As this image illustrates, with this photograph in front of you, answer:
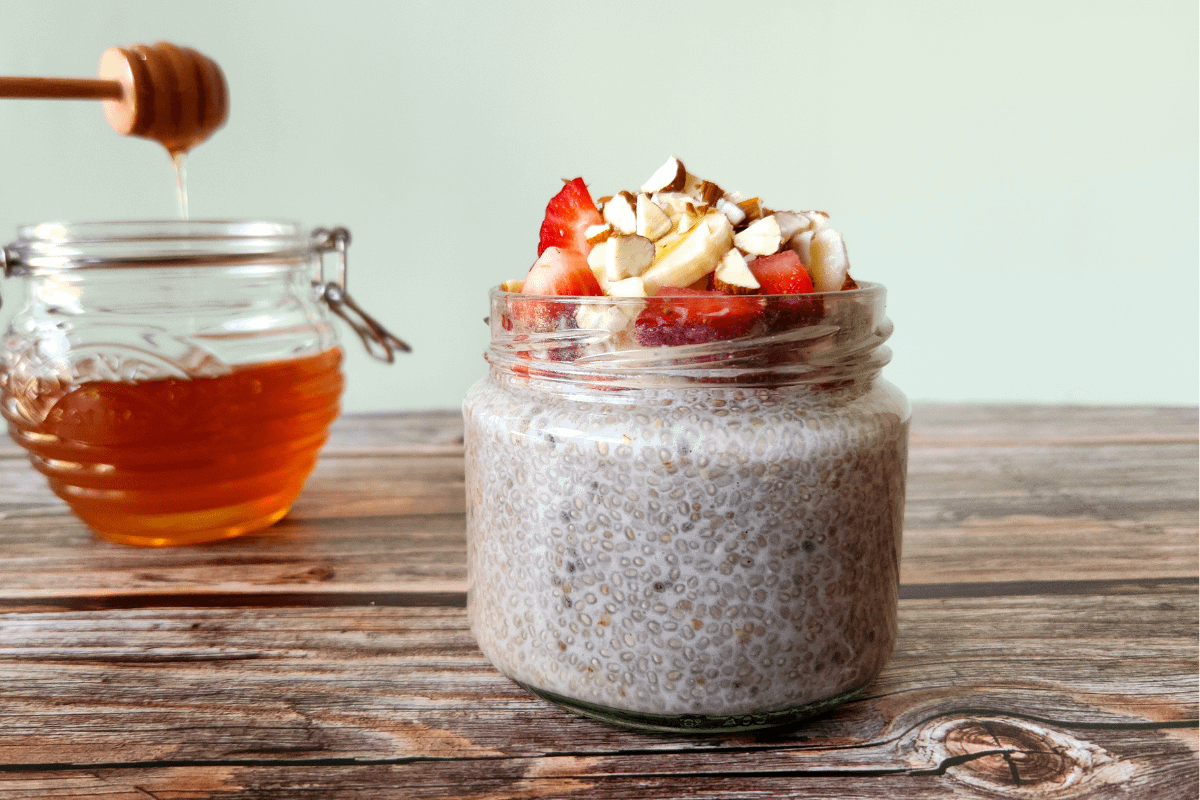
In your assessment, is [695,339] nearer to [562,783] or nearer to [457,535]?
[562,783]

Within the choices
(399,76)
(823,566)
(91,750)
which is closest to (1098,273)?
(399,76)

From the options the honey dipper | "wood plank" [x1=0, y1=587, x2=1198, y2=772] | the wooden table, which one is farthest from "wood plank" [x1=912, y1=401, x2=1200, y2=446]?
the honey dipper

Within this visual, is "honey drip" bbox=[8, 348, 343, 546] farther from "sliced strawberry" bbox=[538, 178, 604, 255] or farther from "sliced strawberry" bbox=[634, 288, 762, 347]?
"sliced strawberry" bbox=[634, 288, 762, 347]

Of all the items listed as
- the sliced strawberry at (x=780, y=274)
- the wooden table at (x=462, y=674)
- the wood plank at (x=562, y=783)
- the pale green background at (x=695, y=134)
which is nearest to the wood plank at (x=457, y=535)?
the wooden table at (x=462, y=674)

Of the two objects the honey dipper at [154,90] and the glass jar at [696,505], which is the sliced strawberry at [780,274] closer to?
the glass jar at [696,505]

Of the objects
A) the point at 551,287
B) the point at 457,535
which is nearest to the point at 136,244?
the point at 457,535

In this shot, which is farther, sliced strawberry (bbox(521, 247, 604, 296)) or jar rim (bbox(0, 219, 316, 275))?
jar rim (bbox(0, 219, 316, 275))

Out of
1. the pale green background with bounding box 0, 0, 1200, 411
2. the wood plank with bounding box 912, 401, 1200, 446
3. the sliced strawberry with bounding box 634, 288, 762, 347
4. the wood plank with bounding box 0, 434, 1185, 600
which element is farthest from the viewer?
the pale green background with bounding box 0, 0, 1200, 411
